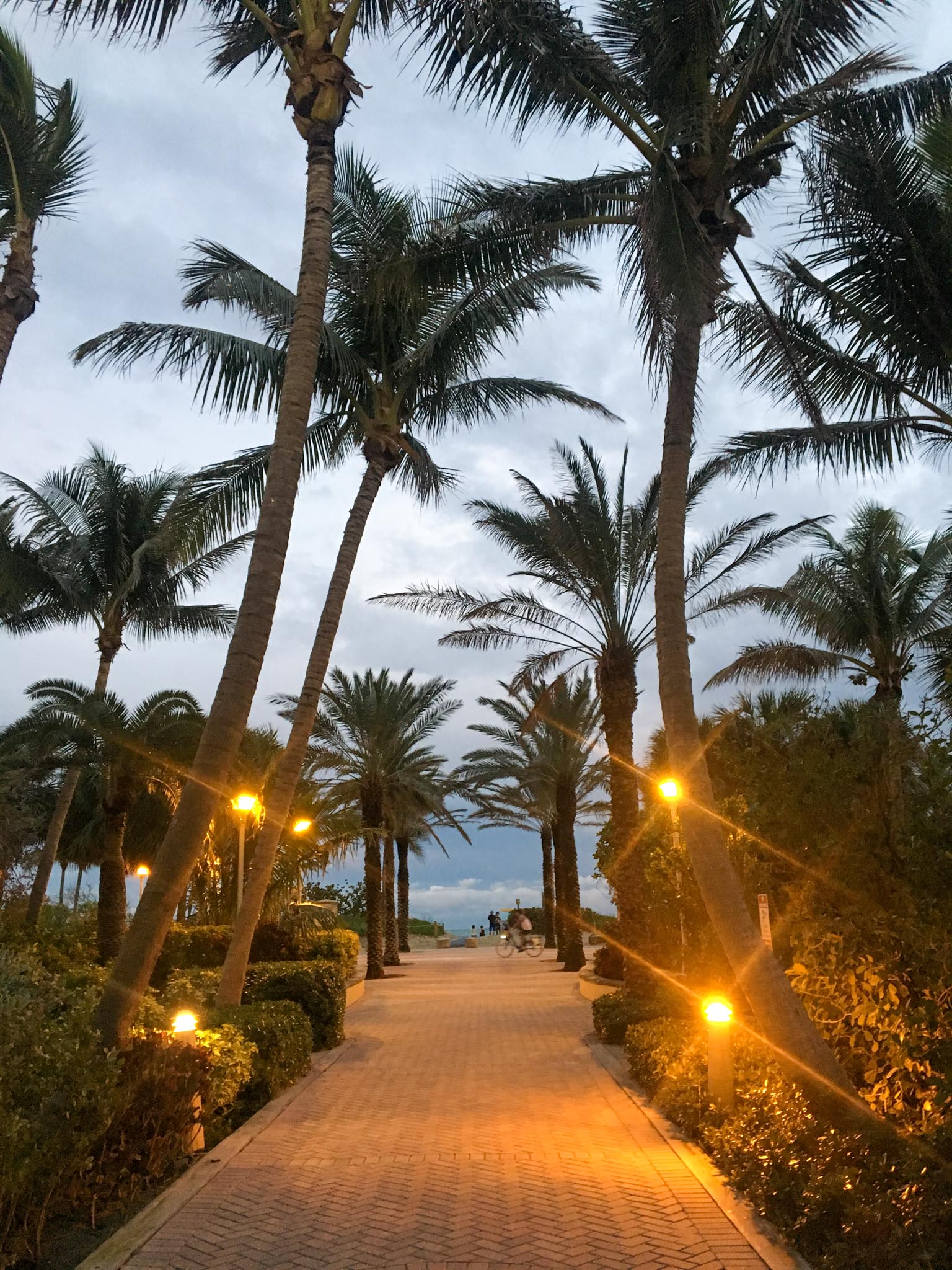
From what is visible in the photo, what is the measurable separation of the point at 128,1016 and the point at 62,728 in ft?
44.6

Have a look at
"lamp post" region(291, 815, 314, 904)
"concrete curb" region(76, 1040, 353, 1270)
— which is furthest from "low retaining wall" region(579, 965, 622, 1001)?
"concrete curb" region(76, 1040, 353, 1270)

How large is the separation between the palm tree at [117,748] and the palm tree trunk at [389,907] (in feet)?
34.7

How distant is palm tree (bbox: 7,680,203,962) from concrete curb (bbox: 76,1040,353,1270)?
951 centimetres

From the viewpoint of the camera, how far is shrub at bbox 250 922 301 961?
18.5 m

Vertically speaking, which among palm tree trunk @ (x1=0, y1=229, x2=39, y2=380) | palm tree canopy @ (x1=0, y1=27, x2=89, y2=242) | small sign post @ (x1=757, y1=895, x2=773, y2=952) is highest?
palm tree canopy @ (x1=0, y1=27, x2=89, y2=242)

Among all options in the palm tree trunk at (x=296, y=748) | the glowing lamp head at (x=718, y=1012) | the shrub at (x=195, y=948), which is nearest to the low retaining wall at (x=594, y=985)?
the shrub at (x=195, y=948)

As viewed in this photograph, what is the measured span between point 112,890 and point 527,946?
18669mm

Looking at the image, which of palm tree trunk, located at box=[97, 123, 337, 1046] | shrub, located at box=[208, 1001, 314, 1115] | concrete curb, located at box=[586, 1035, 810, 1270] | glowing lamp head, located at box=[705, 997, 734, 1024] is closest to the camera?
concrete curb, located at box=[586, 1035, 810, 1270]

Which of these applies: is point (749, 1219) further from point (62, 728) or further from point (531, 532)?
point (62, 728)

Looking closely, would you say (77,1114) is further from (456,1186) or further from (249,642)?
(249,642)

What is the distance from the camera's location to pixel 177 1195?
659 centimetres

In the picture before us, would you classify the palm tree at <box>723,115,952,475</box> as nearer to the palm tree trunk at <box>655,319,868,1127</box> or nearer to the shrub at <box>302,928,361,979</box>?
the palm tree trunk at <box>655,319,868,1127</box>

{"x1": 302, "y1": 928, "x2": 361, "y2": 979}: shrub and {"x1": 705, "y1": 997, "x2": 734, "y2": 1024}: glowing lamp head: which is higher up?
{"x1": 705, "y1": 997, "x2": 734, "y2": 1024}: glowing lamp head

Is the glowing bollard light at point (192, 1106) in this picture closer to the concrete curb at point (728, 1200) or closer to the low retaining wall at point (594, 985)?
the concrete curb at point (728, 1200)
